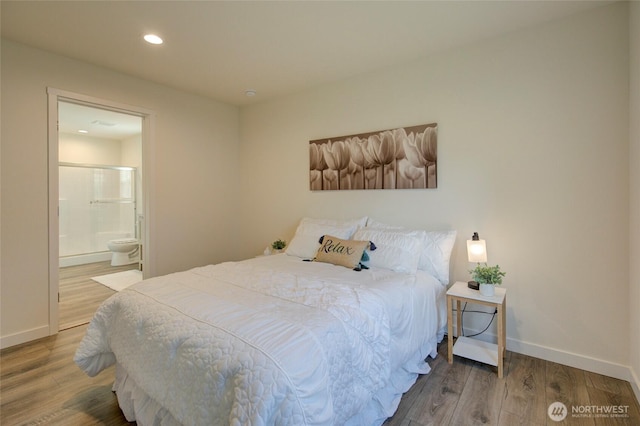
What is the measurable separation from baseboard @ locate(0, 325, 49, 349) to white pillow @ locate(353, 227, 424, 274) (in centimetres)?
304

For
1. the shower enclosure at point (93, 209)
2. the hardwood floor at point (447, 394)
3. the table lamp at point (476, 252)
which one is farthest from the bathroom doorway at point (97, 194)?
the table lamp at point (476, 252)

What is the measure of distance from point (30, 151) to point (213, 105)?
2033 mm

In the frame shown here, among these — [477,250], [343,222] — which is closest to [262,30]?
[343,222]

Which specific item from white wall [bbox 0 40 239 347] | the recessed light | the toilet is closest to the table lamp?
the recessed light

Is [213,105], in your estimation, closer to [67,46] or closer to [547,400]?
[67,46]

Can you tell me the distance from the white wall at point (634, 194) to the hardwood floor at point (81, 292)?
14.9 ft

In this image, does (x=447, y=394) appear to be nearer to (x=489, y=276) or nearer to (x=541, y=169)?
(x=489, y=276)

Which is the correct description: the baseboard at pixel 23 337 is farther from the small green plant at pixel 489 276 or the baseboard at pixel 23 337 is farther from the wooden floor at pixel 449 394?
the small green plant at pixel 489 276

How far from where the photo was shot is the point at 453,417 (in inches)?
67.2

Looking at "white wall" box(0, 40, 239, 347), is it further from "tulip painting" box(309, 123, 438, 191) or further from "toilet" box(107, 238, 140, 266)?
"toilet" box(107, 238, 140, 266)

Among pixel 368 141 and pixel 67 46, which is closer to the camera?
pixel 67 46

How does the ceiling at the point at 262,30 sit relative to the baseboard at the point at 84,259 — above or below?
above

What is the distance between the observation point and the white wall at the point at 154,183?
2.60m

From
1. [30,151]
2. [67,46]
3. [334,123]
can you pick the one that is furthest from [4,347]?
[334,123]
